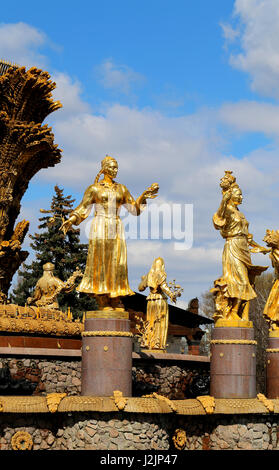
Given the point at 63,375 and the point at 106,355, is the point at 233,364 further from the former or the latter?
the point at 63,375

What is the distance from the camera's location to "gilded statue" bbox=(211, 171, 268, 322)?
15148 mm

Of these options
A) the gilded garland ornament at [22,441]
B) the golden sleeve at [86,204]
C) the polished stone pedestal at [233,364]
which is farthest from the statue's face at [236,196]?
the gilded garland ornament at [22,441]

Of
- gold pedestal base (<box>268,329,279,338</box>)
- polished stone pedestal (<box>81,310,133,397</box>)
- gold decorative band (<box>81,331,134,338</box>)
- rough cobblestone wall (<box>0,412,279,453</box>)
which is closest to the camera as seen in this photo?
rough cobblestone wall (<box>0,412,279,453</box>)

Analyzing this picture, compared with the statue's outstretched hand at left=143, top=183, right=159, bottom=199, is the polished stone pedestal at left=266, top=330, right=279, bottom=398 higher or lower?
lower

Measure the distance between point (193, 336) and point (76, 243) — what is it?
22.1ft

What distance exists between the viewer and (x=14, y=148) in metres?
19.2

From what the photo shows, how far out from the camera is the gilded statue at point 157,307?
17.7 m

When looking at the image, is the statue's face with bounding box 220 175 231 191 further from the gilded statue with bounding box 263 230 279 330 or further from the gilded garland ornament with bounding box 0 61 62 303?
the gilded garland ornament with bounding box 0 61 62 303

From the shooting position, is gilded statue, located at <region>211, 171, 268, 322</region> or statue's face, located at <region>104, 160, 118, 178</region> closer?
statue's face, located at <region>104, 160, 118, 178</region>

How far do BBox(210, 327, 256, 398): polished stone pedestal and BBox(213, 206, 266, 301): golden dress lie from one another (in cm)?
90

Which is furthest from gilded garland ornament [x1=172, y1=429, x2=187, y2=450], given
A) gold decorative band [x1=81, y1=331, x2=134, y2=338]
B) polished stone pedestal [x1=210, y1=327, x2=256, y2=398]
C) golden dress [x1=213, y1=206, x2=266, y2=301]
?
golden dress [x1=213, y1=206, x2=266, y2=301]

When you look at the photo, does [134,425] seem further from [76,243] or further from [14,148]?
[76,243]
